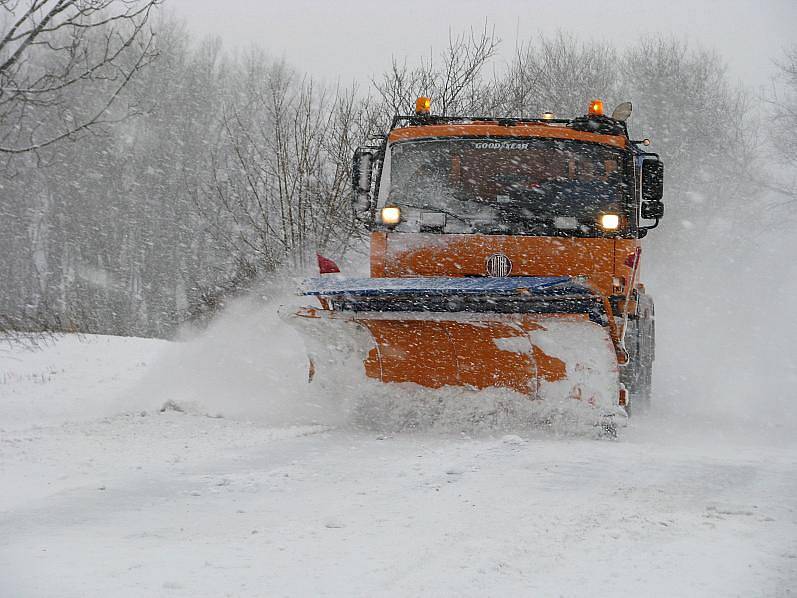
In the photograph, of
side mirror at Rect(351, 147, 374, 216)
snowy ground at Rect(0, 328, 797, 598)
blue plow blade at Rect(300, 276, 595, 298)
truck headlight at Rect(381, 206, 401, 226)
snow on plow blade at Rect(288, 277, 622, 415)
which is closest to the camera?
snowy ground at Rect(0, 328, 797, 598)

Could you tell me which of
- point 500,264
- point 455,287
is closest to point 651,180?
point 500,264

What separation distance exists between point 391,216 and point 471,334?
47.8 inches

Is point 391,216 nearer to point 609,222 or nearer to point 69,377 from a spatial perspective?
point 609,222

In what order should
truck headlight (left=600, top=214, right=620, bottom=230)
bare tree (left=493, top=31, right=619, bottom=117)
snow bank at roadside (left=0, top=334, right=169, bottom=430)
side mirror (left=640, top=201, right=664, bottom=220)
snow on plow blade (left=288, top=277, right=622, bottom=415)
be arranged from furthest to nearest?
bare tree (left=493, top=31, right=619, bottom=117), snow bank at roadside (left=0, top=334, right=169, bottom=430), side mirror (left=640, top=201, right=664, bottom=220), truck headlight (left=600, top=214, right=620, bottom=230), snow on plow blade (left=288, top=277, right=622, bottom=415)

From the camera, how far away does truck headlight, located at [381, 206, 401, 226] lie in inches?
268

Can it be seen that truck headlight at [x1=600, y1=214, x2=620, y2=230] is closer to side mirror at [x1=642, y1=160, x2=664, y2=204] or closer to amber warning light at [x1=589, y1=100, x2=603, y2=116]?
side mirror at [x1=642, y1=160, x2=664, y2=204]

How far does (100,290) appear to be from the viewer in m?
31.0

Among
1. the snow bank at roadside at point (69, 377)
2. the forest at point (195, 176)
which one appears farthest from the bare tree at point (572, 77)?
the snow bank at roadside at point (69, 377)

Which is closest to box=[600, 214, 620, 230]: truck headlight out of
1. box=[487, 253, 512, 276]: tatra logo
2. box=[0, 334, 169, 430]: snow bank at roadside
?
box=[487, 253, 512, 276]: tatra logo

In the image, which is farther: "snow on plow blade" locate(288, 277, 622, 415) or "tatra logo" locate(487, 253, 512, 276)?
"tatra logo" locate(487, 253, 512, 276)

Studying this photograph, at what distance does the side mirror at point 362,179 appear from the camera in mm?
7223

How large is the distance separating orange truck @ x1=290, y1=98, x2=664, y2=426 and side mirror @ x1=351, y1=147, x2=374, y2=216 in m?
0.01

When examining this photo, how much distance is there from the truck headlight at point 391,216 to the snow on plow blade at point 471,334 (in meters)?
0.76

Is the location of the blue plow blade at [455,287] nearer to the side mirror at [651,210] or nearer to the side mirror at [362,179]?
the side mirror at [362,179]
